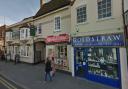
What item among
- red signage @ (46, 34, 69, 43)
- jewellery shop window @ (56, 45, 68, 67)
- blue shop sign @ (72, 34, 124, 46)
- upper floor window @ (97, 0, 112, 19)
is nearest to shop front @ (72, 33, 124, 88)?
blue shop sign @ (72, 34, 124, 46)

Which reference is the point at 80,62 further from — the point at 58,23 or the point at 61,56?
the point at 58,23

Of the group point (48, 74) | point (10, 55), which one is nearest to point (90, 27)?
point (48, 74)

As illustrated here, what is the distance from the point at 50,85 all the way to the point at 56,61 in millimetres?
6831

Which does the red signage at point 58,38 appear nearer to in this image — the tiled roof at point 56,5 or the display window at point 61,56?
the display window at point 61,56

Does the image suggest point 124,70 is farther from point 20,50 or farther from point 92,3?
point 20,50

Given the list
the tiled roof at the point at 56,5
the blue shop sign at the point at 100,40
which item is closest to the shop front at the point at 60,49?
the blue shop sign at the point at 100,40

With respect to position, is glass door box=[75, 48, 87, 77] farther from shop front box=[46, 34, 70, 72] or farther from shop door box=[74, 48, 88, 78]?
shop front box=[46, 34, 70, 72]

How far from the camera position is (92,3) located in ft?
48.5

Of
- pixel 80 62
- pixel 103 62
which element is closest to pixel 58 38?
pixel 80 62

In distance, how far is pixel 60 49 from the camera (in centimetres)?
2033

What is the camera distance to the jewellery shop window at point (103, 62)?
13.0 meters

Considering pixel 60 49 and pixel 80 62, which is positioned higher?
pixel 60 49

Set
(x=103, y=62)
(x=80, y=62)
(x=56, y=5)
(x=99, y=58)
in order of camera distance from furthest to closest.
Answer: (x=56, y=5) → (x=80, y=62) → (x=99, y=58) → (x=103, y=62)

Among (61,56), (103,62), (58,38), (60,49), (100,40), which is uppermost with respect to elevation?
(58,38)
